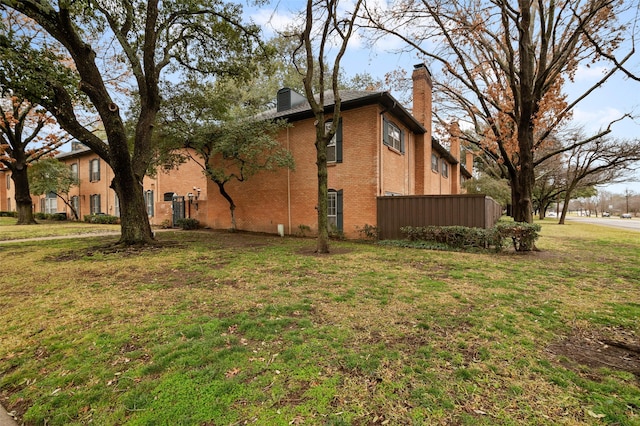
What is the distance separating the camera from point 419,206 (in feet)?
35.6

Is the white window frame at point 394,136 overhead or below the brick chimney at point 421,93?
below

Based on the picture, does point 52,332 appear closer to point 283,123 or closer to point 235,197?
point 283,123

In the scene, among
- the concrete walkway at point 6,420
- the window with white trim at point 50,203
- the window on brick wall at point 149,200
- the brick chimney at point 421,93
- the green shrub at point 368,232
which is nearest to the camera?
the concrete walkway at point 6,420

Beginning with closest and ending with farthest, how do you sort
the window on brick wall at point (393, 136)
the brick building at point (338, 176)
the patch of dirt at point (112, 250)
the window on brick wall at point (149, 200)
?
the patch of dirt at point (112, 250), the brick building at point (338, 176), the window on brick wall at point (393, 136), the window on brick wall at point (149, 200)

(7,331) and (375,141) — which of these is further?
(375,141)

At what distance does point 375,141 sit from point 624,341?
9238mm

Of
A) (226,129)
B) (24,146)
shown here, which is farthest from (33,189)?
(226,129)

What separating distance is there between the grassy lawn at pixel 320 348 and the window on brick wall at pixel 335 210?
6134 mm

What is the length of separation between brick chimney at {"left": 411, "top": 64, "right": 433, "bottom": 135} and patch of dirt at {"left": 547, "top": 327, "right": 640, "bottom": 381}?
1320cm

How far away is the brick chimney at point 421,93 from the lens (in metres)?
14.8

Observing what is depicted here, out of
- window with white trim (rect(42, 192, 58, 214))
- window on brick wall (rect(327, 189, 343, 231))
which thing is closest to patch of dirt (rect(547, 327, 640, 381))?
window on brick wall (rect(327, 189, 343, 231))

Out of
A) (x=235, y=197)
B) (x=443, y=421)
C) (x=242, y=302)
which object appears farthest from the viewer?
(x=235, y=197)

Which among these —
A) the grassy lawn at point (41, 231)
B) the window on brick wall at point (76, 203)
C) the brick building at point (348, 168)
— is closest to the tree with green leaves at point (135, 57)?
the brick building at point (348, 168)

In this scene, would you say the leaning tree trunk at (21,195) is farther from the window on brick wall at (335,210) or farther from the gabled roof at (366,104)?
the window on brick wall at (335,210)
